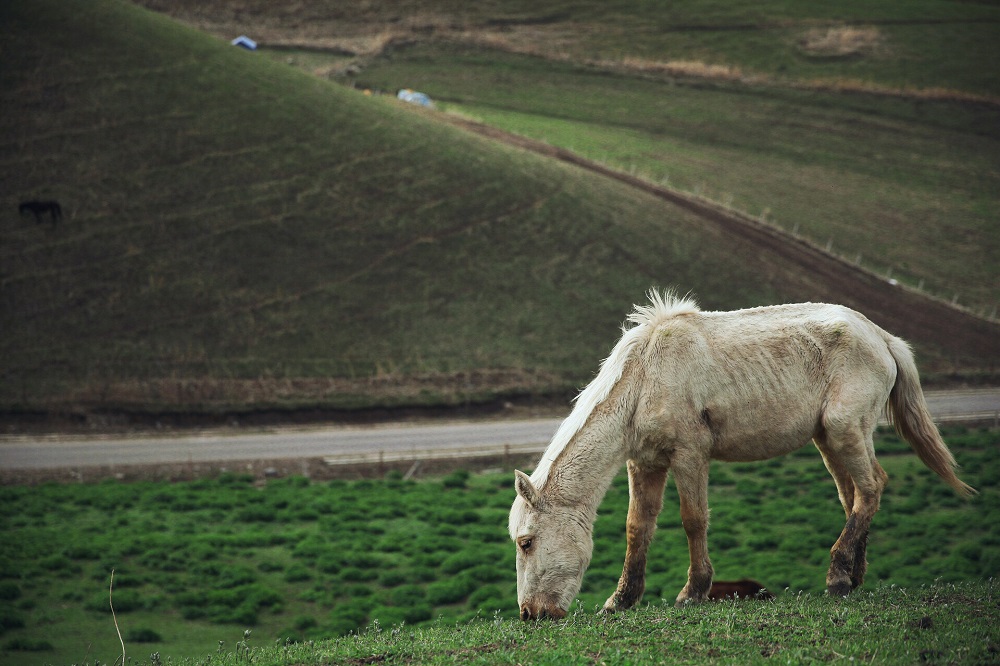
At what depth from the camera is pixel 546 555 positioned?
10977mm

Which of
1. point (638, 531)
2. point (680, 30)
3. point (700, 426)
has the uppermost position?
point (680, 30)

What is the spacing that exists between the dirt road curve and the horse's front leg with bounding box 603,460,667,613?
44.3m

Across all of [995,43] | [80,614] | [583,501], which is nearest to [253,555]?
[80,614]

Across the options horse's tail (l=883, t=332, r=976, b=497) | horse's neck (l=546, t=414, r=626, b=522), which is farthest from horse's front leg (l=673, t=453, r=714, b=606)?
horse's tail (l=883, t=332, r=976, b=497)

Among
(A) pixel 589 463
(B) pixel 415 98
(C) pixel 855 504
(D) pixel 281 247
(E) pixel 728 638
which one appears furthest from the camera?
(B) pixel 415 98

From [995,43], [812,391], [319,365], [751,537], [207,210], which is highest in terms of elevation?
[995,43]

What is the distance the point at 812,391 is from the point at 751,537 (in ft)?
56.1

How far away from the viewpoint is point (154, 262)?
51.8m

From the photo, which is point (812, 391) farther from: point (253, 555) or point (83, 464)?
point (83, 464)

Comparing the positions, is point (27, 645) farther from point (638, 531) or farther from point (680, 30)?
point (680, 30)

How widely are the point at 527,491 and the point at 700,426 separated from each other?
2503mm

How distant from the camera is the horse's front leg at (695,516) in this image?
11398mm

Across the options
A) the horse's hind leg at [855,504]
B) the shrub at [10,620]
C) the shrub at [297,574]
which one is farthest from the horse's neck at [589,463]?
the shrub at [297,574]

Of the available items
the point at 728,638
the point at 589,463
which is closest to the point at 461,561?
the point at 589,463
